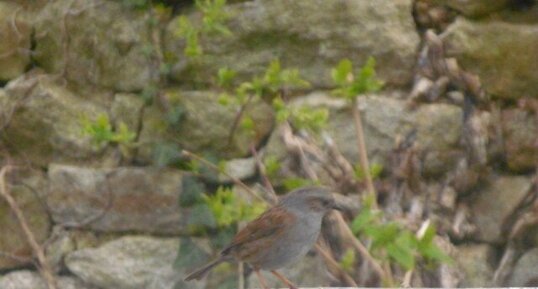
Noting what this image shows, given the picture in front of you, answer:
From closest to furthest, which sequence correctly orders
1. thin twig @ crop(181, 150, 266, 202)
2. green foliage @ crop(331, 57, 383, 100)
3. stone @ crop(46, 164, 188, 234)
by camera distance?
green foliage @ crop(331, 57, 383, 100), thin twig @ crop(181, 150, 266, 202), stone @ crop(46, 164, 188, 234)

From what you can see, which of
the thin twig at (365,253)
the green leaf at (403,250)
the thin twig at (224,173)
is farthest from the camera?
the thin twig at (224,173)

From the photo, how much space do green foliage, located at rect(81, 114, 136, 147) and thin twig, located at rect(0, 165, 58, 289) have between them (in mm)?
481

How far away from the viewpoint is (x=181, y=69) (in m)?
A: 5.73

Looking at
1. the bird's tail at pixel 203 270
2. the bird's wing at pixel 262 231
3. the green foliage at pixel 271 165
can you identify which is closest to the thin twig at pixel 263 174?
the green foliage at pixel 271 165

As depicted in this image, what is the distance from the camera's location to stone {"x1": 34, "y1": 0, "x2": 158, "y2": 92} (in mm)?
5781

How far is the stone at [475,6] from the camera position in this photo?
18.0ft

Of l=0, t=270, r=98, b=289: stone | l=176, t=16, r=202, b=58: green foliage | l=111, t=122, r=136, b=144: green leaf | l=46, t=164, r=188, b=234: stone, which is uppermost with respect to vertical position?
l=176, t=16, r=202, b=58: green foliage

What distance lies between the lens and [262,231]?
15.6 feet

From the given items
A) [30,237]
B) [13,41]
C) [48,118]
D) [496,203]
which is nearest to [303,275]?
[496,203]

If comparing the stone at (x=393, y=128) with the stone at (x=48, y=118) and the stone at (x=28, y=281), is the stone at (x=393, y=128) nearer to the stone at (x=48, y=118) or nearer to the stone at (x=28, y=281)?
the stone at (x=48, y=118)

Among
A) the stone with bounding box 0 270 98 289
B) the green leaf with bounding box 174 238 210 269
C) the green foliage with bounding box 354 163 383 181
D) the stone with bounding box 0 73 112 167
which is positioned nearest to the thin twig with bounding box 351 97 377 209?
the green foliage with bounding box 354 163 383 181

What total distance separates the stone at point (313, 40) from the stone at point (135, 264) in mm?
723

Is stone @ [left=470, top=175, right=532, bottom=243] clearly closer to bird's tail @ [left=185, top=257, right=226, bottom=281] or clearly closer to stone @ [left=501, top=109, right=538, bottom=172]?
stone @ [left=501, top=109, right=538, bottom=172]

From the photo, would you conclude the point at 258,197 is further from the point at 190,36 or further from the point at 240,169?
the point at 190,36
